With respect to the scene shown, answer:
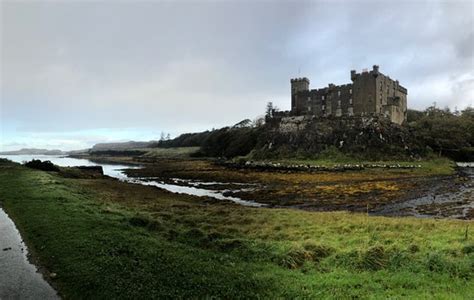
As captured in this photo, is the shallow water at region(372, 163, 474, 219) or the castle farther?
the castle

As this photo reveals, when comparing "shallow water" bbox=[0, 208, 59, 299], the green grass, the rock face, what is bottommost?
"shallow water" bbox=[0, 208, 59, 299]

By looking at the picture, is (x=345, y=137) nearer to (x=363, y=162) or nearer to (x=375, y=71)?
(x=363, y=162)

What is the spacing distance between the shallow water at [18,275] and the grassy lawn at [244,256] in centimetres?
51

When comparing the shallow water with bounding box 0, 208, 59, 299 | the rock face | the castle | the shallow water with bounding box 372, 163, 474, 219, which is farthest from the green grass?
the shallow water with bounding box 0, 208, 59, 299

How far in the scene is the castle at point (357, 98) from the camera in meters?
100

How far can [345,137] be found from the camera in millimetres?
98688

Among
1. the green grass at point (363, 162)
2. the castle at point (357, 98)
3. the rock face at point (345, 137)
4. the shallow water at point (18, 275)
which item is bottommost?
the shallow water at point (18, 275)

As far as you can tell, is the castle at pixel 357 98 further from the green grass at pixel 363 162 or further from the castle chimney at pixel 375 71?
the green grass at pixel 363 162

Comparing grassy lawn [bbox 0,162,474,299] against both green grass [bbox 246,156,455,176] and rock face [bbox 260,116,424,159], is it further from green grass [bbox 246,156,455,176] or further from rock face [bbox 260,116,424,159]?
rock face [bbox 260,116,424,159]

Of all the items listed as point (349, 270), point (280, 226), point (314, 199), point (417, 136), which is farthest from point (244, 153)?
point (349, 270)

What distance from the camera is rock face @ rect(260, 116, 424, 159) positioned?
93.9m

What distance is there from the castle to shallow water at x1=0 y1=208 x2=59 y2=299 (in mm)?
96446

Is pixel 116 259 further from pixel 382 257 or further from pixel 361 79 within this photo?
pixel 361 79

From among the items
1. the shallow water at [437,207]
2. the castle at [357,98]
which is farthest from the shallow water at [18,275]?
the castle at [357,98]
